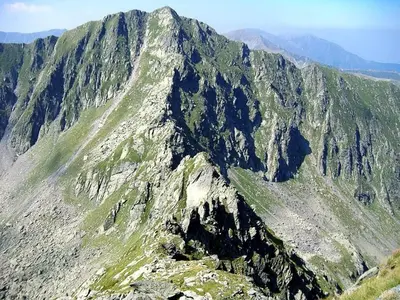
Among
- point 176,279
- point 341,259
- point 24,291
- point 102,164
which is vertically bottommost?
point 341,259

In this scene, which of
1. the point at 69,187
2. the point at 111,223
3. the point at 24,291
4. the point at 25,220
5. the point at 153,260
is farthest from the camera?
the point at 69,187

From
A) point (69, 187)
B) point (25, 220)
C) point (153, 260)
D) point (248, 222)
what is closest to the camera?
point (153, 260)

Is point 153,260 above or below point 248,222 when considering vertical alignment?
above

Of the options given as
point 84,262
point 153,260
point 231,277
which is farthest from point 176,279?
point 84,262

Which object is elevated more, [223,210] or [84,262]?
[223,210]

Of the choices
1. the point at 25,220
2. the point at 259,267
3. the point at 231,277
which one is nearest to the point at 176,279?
the point at 231,277

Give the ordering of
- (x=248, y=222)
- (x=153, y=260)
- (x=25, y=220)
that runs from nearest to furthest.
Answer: (x=153, y=260)
(x=248, y=222)
(x=25, y=220)

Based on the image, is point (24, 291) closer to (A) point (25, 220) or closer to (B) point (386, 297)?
(A) point (25, 220)

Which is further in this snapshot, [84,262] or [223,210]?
[84,262]

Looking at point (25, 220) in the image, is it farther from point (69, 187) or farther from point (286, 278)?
point (286, 278)
